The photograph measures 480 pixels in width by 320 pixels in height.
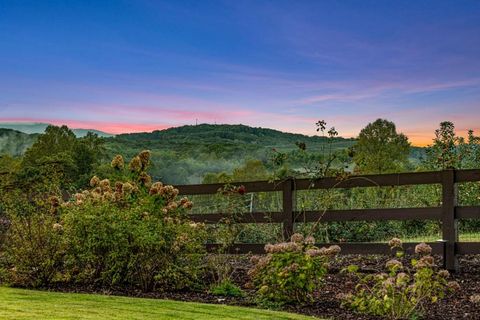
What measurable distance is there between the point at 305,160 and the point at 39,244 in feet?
15.1

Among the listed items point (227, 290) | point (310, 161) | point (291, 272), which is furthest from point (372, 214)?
point (227, 290)

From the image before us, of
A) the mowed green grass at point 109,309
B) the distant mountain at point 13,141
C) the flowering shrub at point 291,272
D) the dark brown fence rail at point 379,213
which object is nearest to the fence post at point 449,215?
the dark brown fence rail at point 379,213

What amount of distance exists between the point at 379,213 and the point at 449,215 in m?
1.03

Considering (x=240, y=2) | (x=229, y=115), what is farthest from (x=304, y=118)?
(x=240, y=2)

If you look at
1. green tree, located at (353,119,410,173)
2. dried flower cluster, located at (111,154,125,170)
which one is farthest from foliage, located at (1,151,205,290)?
green tree, located at (353,119,410,173)

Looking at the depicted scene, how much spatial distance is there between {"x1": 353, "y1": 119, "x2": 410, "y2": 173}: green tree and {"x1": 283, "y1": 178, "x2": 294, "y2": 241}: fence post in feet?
85.5

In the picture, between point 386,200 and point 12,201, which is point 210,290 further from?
point 386,200

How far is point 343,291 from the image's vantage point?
866 centimetres

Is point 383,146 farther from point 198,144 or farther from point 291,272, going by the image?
point 291,272

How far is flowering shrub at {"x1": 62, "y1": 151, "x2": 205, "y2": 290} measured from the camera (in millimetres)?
9203

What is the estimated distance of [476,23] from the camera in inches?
571

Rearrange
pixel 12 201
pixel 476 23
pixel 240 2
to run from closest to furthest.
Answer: pixel 12 201
pixel 476 23
pixel 240 2

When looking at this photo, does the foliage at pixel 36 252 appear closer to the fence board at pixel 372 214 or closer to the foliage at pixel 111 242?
the foliage at pixel 111 242

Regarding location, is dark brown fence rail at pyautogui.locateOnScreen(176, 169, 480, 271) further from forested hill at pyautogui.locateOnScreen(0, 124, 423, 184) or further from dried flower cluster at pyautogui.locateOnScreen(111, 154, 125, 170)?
forested hill at pyautogui.locateOnScreen(0, 124, 423, 184)
